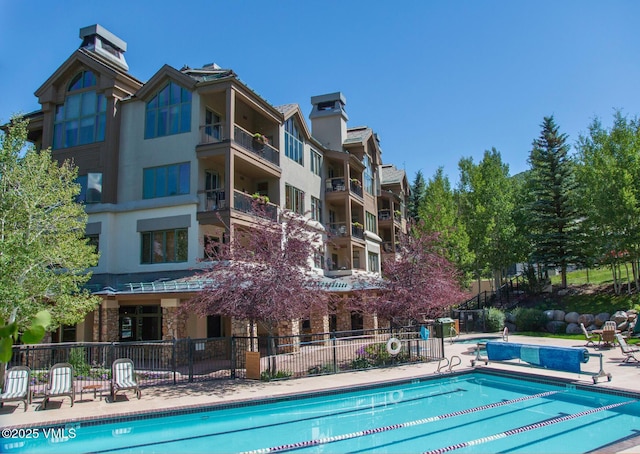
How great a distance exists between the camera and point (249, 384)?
49.3 ft

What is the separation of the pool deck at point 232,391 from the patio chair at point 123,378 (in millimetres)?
305

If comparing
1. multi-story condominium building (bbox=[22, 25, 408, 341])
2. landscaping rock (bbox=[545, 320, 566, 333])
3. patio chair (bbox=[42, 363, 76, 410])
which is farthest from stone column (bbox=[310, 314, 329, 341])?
patio chair (bbox=[42, 363, 76, 410])

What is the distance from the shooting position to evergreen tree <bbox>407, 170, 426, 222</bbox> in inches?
2261

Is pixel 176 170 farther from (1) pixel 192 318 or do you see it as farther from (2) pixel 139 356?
(2) pixel 139 356

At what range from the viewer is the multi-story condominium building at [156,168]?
21.7 meters

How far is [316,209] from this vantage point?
102 feet

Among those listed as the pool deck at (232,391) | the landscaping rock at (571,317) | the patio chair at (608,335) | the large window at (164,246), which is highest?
the large window at (164,246)

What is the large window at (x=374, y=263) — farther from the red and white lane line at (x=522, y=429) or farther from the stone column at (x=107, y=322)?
the red and white lane line at (x=522, y=429)

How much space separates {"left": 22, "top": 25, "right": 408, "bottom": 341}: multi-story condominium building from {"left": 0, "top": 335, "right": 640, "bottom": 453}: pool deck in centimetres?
568

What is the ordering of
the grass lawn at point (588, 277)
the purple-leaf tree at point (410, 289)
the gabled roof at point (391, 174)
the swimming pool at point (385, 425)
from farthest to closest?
the gabled roof at point (391, 174)
the grass lawn at point (588, 277)
the purple-leaf tree at point (410, 289)
the swimming pool at point (385, 425)

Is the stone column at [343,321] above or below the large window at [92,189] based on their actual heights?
below

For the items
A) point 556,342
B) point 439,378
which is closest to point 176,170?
point 439,378

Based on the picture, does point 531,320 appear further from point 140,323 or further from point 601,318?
point 140,323

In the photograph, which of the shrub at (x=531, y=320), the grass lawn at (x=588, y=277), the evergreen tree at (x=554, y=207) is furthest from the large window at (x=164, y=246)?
the grass lawn at (x=588, y=277)
